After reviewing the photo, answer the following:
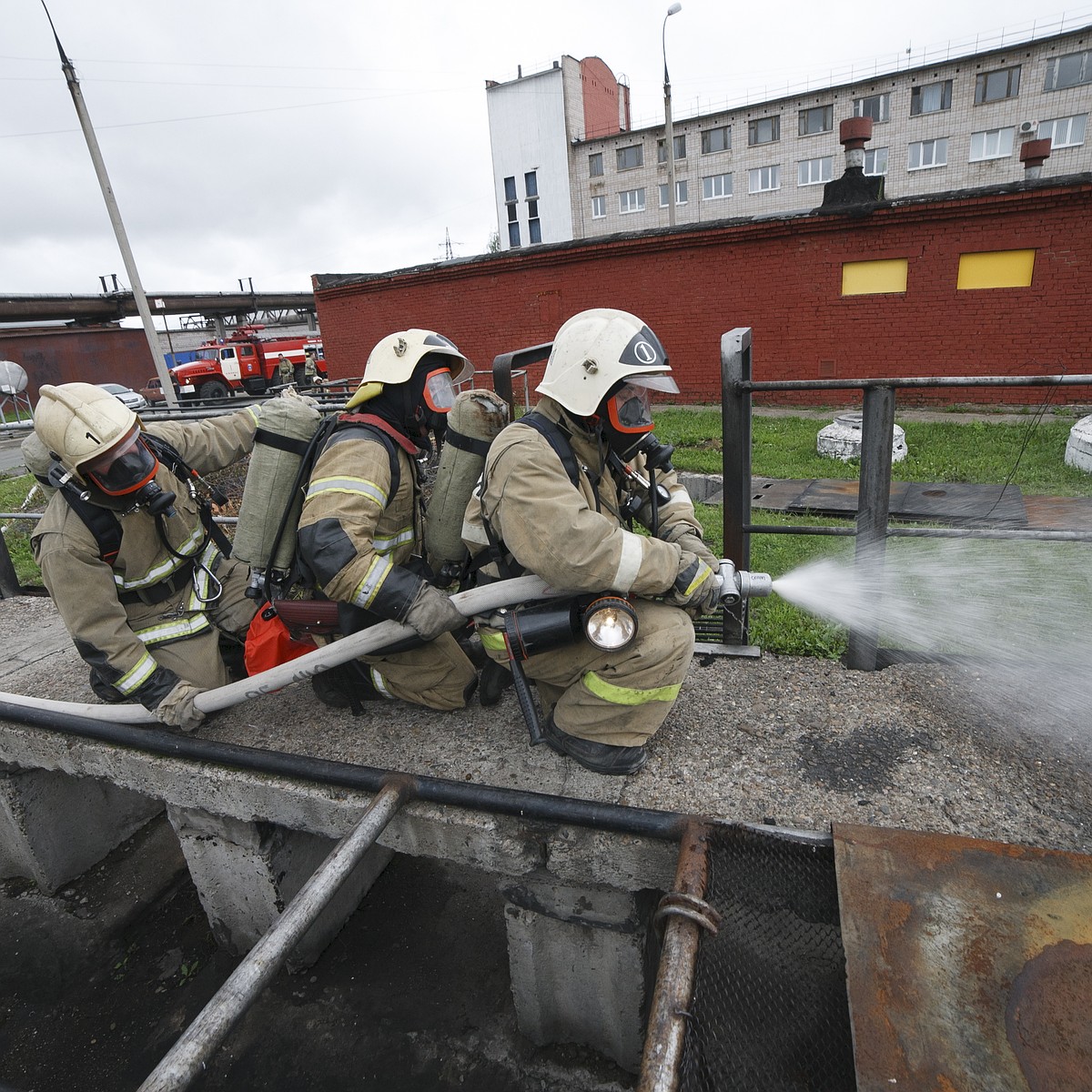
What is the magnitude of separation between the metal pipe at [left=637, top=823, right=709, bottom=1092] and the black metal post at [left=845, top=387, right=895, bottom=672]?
1354mm

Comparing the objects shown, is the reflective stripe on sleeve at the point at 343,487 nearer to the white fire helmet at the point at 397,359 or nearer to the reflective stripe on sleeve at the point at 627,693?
the white fire helmet at the point at 397,359

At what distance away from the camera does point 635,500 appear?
271 cm

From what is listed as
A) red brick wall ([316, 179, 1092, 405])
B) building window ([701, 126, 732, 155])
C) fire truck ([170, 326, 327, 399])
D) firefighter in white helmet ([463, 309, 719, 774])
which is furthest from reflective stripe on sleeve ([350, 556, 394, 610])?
building window ([701, 126, 732, 155])

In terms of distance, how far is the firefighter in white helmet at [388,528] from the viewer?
2.32 metres

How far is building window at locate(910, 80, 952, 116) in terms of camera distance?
30.9 m

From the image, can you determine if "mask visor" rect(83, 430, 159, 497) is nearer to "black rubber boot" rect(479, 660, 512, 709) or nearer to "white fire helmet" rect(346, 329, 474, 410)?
"white fire helmet" rect(346, 329, 474, 410)

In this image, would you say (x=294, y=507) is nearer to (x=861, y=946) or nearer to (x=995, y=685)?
(x=861, y=946)

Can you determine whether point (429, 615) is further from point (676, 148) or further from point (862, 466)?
point (676, 148)

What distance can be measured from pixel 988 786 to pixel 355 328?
56.1 ft

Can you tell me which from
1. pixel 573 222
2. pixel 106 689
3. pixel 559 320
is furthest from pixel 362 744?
pixel 573 222

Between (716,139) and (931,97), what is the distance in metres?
9.50

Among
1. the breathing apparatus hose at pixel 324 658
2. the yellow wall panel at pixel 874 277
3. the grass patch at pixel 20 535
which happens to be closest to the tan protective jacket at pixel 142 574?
the breathing apparatus hose at pixel 324 658

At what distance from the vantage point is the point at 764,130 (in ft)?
114

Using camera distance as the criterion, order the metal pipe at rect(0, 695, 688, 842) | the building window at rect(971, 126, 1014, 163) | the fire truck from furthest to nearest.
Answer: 1. the building window at rect(971, 126, 1014, 163)
2. the fire truck
3. the metal pipe at rect(0, 695, 688, 842)
